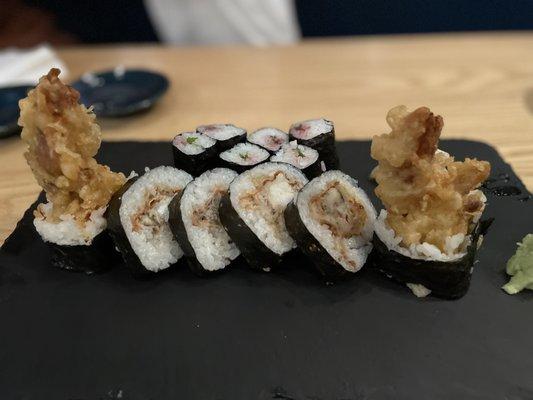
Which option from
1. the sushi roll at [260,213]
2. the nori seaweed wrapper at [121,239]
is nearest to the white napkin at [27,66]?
the nori seaweed wrapper at [121,239]

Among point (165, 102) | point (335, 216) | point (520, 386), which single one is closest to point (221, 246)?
point (335, 216)

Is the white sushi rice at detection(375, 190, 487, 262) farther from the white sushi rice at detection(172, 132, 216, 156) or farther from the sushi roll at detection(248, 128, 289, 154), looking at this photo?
the white sushi rice at detection(172, 132, 216, 156)

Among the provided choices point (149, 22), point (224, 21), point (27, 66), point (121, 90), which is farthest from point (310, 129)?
point (149, 22)

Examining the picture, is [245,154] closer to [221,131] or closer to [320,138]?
[221,131]

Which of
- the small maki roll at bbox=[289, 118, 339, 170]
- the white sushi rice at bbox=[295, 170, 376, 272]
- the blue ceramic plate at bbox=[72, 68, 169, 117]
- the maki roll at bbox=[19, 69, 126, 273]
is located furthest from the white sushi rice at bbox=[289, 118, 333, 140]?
the blue ceramic plate at bbox=[72, 68, 169, 117]

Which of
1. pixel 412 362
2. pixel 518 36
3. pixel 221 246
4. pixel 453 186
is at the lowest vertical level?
pixel 518 36

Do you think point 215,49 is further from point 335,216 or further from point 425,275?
point 425,275
